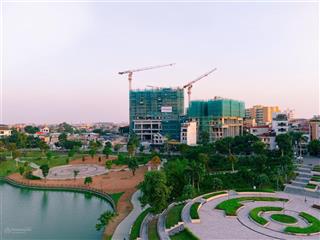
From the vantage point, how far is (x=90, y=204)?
3441 centimetres

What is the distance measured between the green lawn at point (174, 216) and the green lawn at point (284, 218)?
7566mm

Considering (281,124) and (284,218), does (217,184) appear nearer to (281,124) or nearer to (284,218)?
(284,218)

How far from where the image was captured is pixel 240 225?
21266 mm

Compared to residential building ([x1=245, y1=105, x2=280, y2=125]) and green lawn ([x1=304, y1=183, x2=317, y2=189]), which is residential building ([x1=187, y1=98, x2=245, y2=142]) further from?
green lawn ([x1=304, y1=183, x2=317, y2=189])

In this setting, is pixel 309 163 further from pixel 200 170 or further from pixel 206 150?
pixel 200 170

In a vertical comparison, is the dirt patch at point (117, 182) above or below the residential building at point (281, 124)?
below

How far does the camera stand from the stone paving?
19297mm

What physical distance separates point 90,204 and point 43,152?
35809mm

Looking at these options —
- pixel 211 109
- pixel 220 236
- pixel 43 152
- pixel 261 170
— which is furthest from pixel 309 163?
pixel 43 152

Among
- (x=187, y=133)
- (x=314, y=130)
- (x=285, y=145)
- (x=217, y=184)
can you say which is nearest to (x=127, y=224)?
(x=217, y=184)

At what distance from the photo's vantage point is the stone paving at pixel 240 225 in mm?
19297

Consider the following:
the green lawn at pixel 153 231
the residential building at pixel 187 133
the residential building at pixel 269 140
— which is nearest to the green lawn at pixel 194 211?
the green lawn at pixel 153 231

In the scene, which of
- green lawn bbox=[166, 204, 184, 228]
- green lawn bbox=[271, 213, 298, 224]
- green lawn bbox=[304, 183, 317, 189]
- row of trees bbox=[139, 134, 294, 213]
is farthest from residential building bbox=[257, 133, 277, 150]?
green lawn bbox=[166, 204, 184, 228]

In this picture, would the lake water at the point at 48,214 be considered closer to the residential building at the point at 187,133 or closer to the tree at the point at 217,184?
the tree at the point at 217,184
